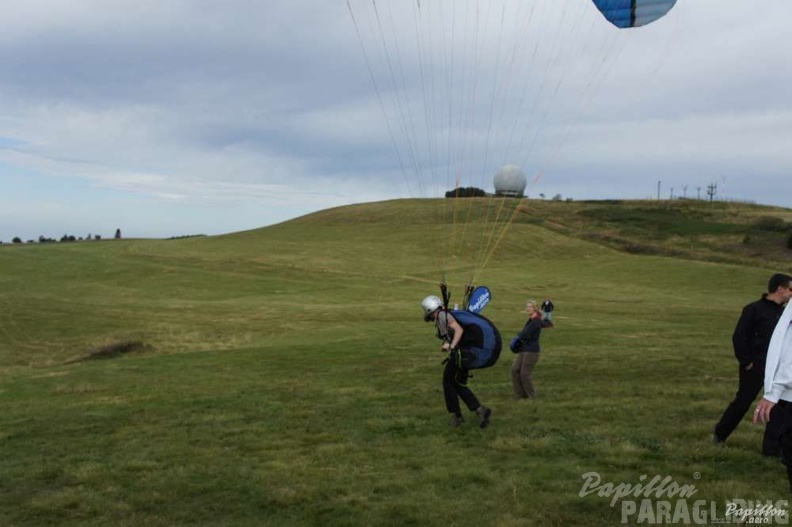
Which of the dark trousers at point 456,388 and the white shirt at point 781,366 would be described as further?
the dark trousers at point 456,388

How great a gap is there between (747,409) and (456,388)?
4.36 meters

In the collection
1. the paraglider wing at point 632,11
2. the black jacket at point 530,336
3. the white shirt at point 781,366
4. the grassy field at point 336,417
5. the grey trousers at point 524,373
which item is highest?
the paraglider wing at point 632,11

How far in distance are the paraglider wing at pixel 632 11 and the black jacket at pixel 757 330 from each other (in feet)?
27.4

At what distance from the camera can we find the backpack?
33.3 feet

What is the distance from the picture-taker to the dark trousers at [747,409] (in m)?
8.28

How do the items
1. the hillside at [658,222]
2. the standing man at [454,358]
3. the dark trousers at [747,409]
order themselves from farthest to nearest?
1. the hillside at [658,222]
2. the standing man at [454,358]
3. the dark trousers at [747,409]

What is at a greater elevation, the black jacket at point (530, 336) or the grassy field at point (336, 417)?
the black jacket at point (530, 336)

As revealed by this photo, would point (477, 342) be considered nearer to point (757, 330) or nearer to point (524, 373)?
point (524, 373)

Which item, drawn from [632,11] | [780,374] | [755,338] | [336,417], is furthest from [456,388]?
[632,11]

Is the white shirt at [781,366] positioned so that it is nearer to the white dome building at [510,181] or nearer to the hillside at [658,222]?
the hillside at [658,222]

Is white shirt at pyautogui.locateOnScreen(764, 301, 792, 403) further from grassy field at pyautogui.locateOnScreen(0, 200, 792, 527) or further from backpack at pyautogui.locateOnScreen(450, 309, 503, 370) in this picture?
backpack at pyautogui.locateOnScreen(450, 309, 503, 370)

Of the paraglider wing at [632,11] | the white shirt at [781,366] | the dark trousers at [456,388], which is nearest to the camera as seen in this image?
the white shirt at [781,366]

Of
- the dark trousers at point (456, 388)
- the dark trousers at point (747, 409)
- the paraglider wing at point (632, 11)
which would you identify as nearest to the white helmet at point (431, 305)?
the dark trousers at point (456, 388)

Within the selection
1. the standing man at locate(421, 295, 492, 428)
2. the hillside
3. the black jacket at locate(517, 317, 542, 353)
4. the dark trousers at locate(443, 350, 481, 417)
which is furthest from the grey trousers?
the hillside
